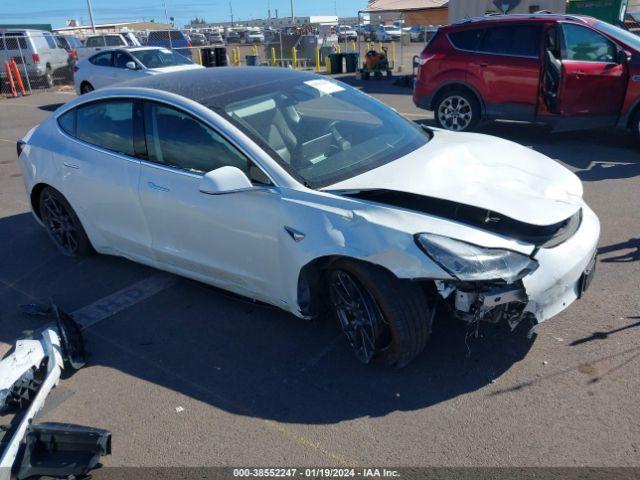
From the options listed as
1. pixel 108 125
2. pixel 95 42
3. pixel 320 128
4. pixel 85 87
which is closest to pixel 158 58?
pixel 85 87

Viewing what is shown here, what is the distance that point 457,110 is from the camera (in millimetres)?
9352

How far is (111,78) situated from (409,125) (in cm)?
1224

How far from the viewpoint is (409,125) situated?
451cm

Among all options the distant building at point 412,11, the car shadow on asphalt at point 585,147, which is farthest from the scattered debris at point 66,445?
the distant building at point 412,11

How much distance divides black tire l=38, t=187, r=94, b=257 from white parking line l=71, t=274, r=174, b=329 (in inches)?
28.6

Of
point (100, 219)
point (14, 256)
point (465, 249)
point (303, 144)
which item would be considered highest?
point (303, 144)

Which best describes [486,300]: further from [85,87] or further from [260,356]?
[85,87]

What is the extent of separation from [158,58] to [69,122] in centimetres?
1049

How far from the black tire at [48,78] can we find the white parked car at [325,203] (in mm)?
18359

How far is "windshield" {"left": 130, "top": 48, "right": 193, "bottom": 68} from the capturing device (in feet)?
47.2

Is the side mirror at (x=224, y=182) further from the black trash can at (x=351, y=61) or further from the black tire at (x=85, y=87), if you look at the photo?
the black trash can at (x=351, y=61)

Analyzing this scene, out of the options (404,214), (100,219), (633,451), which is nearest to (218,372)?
(404,214)

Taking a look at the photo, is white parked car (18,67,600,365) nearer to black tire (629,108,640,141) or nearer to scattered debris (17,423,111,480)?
scattered debris (17,423,111,480)

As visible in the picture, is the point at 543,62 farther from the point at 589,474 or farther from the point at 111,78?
the point at 111,78
